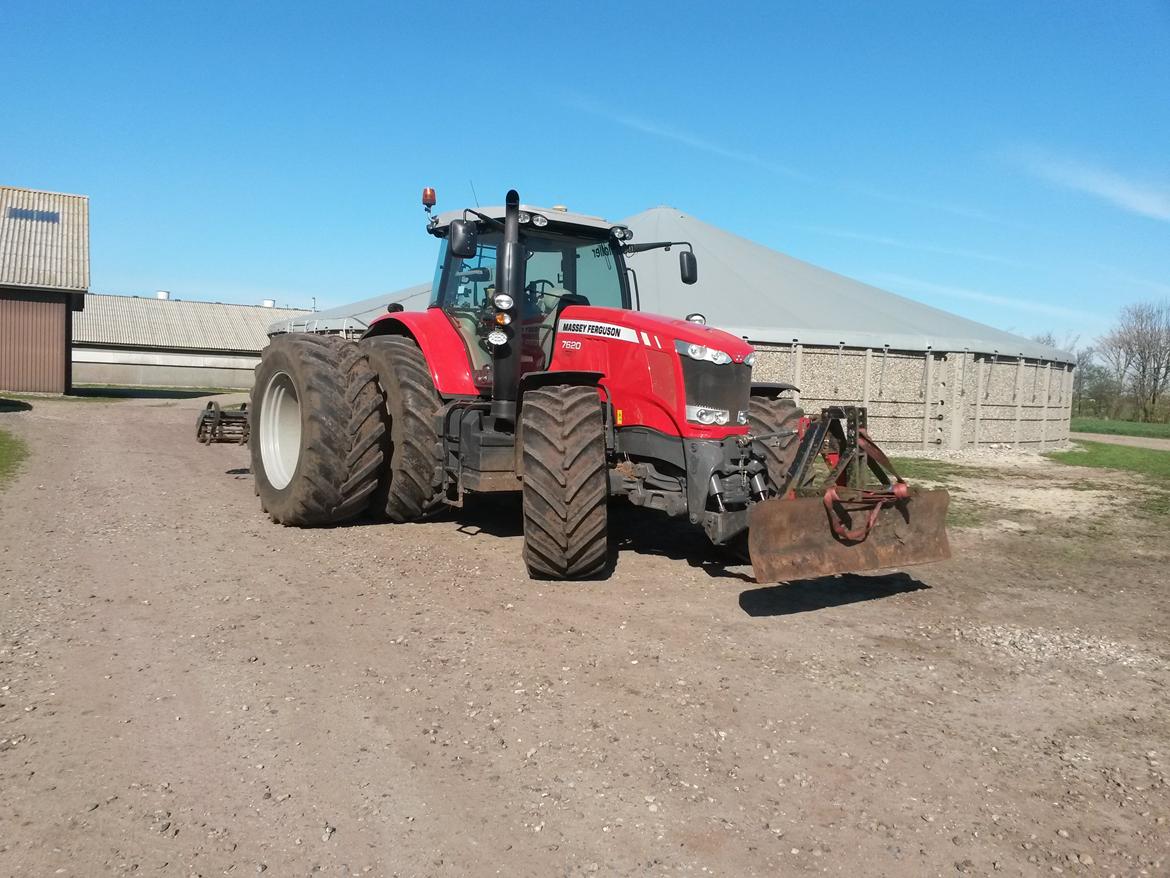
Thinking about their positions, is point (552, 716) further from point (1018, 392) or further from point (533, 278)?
point (1018, 392)

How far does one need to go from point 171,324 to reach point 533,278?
4725cm

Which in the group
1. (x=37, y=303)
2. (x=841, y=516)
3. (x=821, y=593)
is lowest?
(x=821, y=593)

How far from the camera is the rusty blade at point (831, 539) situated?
5.12 meters

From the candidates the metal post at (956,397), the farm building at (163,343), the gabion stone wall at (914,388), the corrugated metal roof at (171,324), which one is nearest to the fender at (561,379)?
the gabion stone wall at (914,388)

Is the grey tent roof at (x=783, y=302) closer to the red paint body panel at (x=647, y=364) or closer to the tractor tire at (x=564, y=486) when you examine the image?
the red paint body panel at (x=647, y=364)

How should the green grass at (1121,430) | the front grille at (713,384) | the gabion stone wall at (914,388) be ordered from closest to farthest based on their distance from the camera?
1. the front grille at (713,384)
2. the gabion stone wall at (914,388)
3. the green grass at (1121,430)

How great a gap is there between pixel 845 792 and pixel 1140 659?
276 cm

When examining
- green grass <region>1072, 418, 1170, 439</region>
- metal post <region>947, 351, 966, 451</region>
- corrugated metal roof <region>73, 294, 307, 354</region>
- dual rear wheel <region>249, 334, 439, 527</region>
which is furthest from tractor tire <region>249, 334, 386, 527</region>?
corrugated metal roof <region>73, 294, 307, 354</region>

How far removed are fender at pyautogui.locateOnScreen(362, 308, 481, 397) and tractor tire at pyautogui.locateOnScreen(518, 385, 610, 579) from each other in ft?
5.04

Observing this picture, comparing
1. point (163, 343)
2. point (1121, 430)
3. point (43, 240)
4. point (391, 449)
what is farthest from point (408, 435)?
point (163, 343)

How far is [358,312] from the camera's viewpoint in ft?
89.8

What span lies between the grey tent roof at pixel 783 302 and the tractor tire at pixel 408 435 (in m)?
10.3

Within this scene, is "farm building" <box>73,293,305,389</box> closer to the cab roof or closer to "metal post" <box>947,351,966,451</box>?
"metal post" <box>947,351,966,451</box>

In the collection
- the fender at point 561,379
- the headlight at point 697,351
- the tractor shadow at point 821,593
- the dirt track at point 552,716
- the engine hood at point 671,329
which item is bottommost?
the dirt track at point 552,716
